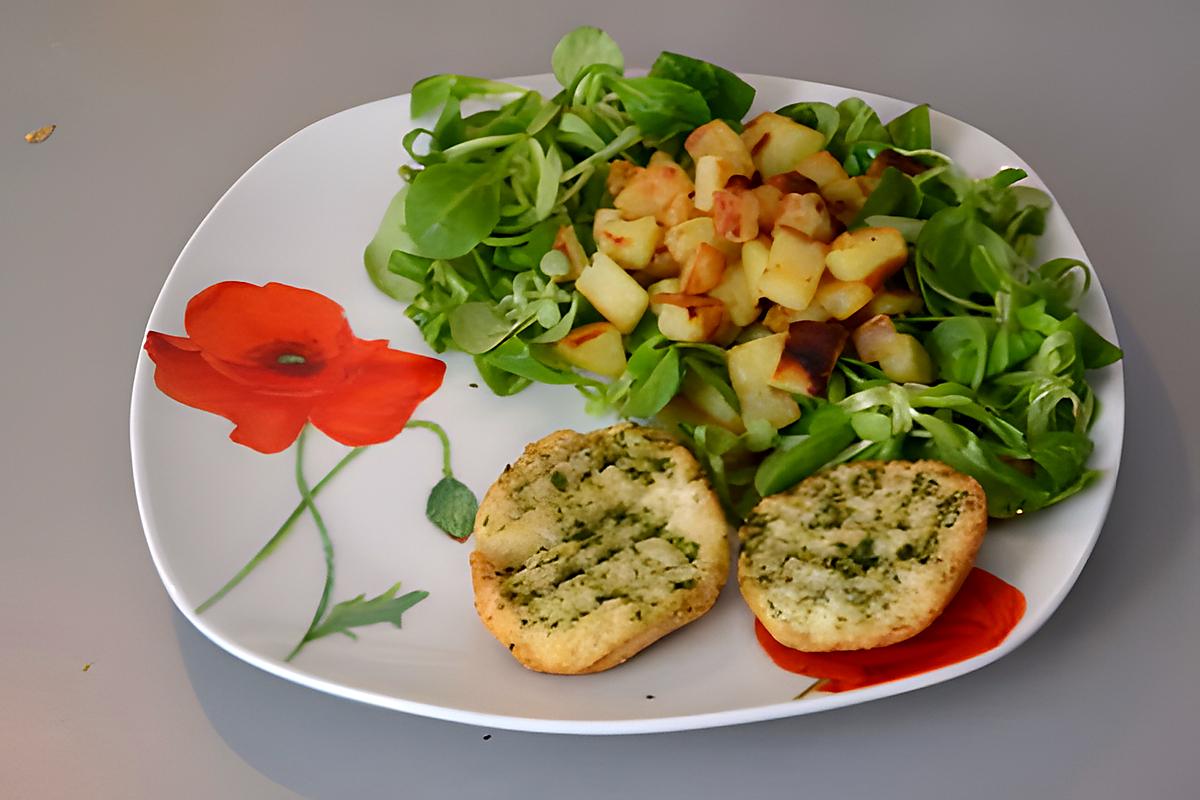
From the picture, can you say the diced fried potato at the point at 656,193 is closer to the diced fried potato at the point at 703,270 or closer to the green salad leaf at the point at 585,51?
the diced fried potato at the point at 703,270

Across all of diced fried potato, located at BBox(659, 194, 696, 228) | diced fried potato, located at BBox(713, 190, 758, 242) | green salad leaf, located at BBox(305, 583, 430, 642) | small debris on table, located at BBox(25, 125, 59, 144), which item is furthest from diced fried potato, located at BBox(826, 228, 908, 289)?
small debris on table, located at BBox(25, 125, 59, 144)

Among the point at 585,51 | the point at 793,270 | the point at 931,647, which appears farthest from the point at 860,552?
the point at 585,51

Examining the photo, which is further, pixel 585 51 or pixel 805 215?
pixel 585 51

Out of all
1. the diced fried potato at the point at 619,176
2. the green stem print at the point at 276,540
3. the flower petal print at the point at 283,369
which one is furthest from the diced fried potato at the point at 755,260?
the green stem print at the point at 276,540

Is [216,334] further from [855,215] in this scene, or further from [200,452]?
[855,215]

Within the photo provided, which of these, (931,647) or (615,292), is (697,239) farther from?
(931,647)

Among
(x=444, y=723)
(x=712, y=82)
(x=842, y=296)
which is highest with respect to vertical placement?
(x=712, y=82)

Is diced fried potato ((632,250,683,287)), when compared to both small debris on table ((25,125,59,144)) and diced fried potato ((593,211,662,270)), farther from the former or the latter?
small debris on table ((25,125,59,144))

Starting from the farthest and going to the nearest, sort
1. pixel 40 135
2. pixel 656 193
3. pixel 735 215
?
pixel 40 135 < pixel 656 193 < pixel 735 215
